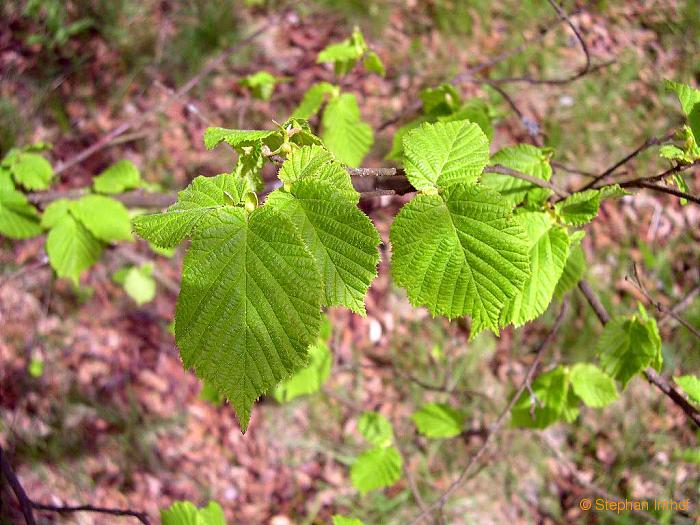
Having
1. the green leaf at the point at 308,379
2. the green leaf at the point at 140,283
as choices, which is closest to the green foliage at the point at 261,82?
the green leaf at the point at 308,379

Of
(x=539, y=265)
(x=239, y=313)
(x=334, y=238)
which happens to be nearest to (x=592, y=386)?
(x=539, y=265)

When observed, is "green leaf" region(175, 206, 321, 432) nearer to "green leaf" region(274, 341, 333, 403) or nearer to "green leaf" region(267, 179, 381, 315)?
"green leaf" region(267, 179, 381, 315)

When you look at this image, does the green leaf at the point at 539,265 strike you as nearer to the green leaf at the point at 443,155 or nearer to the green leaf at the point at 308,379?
the green leaf at the point at 443,155

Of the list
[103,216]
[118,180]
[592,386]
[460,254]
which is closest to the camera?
[460,254]

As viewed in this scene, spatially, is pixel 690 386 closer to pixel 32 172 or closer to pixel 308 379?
pixel 308 379

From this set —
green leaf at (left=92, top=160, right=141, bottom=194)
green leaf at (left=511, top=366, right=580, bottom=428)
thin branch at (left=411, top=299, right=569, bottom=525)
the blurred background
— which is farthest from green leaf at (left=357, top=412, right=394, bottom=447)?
green leaf at (left=92, top=160, right=141, bottom=194)

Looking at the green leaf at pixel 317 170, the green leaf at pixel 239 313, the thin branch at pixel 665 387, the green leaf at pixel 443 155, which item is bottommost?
the thin branch at pixel 665 387
